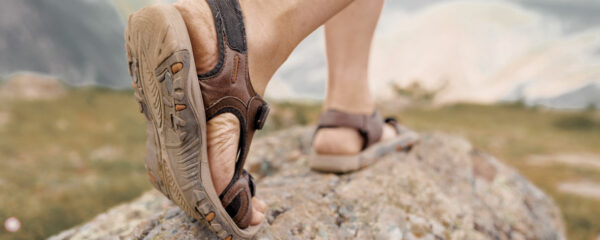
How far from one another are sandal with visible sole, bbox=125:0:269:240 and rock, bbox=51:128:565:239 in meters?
0.16

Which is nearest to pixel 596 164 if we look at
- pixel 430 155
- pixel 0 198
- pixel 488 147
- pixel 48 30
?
pixel 488 147

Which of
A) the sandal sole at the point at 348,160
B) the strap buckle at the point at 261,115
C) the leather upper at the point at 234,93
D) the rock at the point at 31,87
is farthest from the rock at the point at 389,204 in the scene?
the rock at the point at 31,87

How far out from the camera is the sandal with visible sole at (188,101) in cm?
73

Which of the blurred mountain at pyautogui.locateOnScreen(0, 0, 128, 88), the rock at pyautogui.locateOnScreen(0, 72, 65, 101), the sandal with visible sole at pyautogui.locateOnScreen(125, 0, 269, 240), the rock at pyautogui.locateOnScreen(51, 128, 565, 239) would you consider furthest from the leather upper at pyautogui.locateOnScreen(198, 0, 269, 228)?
the rock at pyautogui.locateOnScreen(0, 72, 65, 101)

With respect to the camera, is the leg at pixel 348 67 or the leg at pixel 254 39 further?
the leg at pixel 348 67

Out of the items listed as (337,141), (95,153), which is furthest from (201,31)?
(95,153)

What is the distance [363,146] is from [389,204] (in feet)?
1.26

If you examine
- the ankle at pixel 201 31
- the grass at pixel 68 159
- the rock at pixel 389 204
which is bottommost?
the rock at pixel 389 204

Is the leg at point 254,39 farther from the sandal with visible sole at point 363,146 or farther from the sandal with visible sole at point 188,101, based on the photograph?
the sandal with visible sole at point 363,146

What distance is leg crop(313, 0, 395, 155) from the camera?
145cm

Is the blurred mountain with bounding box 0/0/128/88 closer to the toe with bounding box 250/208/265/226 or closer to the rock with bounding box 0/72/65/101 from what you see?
the rock with bounding box 0/72/65/101

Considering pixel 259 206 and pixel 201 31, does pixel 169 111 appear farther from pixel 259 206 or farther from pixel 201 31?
pixel 259 206

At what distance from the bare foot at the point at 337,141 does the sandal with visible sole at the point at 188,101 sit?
0.63 metres

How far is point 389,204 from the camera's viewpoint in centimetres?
126
